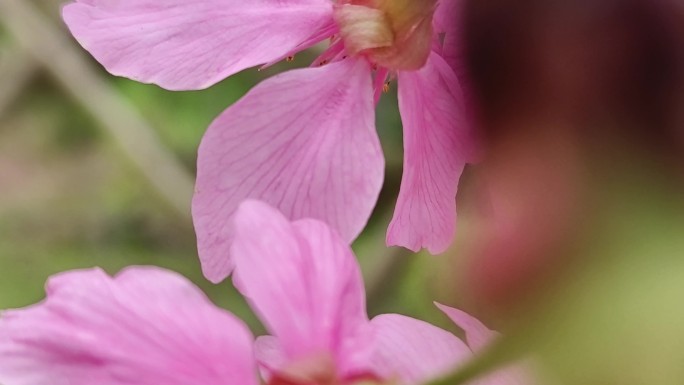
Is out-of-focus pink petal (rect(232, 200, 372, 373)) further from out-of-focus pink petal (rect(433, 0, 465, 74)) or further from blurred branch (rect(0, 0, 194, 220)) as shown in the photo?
blurred branch (rect(0, 0, 194, 220))

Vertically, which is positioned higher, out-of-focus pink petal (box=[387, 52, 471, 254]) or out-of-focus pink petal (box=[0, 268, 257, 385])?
out-of-focus pink petal (box=[387, 52, 471, 254])

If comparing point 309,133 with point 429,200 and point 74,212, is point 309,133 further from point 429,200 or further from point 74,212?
point 74,212

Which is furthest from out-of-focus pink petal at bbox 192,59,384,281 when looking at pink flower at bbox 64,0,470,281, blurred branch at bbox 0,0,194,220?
blurred branch at bbox 0,0,194,220

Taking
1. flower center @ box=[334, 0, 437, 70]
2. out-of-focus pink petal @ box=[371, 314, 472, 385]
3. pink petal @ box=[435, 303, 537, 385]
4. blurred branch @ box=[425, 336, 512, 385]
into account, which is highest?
flower center @ box=[334, 0, 437, 70]

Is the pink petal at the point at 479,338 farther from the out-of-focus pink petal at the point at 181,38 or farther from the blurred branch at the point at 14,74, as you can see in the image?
the blurred branch at the point at 14,74

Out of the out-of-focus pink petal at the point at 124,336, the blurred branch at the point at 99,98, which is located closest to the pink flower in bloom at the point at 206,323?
the out-of-focus pink petal at the point at 124,336

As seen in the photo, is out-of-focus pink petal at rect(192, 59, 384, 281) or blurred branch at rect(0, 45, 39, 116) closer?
out-of-focus pink petal at rect(192, 59, 384, 281)
